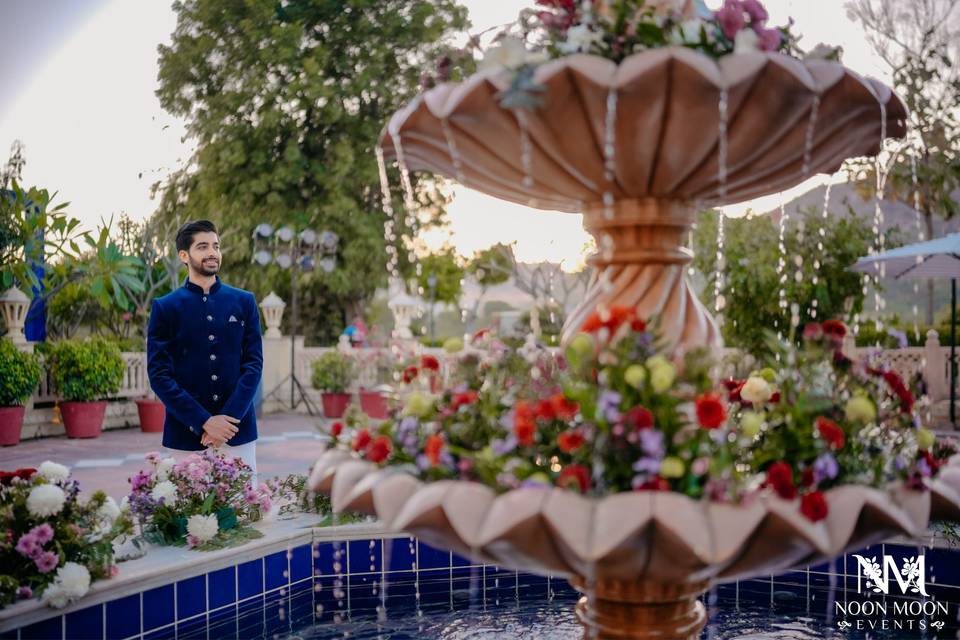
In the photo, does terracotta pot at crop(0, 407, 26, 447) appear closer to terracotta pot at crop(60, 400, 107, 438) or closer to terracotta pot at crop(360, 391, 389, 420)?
terracotta pot at crop(60, 400, 107, 438)

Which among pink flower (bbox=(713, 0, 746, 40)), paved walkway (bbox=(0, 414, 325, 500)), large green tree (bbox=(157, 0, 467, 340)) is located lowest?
paved walkway (bbox=(0, 414, 325, 500))

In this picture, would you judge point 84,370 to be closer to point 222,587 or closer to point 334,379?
point 334,379

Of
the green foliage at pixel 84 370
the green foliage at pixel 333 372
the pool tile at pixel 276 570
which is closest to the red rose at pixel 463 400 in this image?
the pool tile at pixel 276 570

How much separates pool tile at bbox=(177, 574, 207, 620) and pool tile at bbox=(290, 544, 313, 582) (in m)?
0.57

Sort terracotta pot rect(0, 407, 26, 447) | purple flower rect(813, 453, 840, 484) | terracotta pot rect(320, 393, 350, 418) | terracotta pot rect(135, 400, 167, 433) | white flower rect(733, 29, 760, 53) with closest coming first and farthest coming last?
purple flower rect(813, 453, 840, 484), white flower rect(733, 29, 760, 53), terracotta pot rect(0, 407, 26, 447), terracotta pot rect(135, 400, 167, 433), terracotta pot rect(320, 393, 350, 418)

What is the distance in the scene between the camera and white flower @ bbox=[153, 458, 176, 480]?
4387mm

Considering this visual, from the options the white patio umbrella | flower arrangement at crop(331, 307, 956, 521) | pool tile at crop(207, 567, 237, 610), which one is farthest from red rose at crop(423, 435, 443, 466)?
the white patio umbrella

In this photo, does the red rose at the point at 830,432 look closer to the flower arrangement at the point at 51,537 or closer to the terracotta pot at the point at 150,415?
the flower arrangement at the point at 51,537

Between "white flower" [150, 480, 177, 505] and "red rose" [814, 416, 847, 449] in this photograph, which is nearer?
"red rose" [814, 416, 847, 449]

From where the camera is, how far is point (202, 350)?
4.55 meters

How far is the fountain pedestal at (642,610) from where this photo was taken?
257 centimetres

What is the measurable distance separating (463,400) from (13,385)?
991cm

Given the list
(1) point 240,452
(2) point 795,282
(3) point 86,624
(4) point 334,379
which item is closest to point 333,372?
(4) point 334,379

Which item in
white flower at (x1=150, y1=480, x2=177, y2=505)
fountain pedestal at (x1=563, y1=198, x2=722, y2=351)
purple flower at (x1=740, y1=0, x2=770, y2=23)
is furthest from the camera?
white flower at (x1=150, y1=480, x2=177, y2=505)
